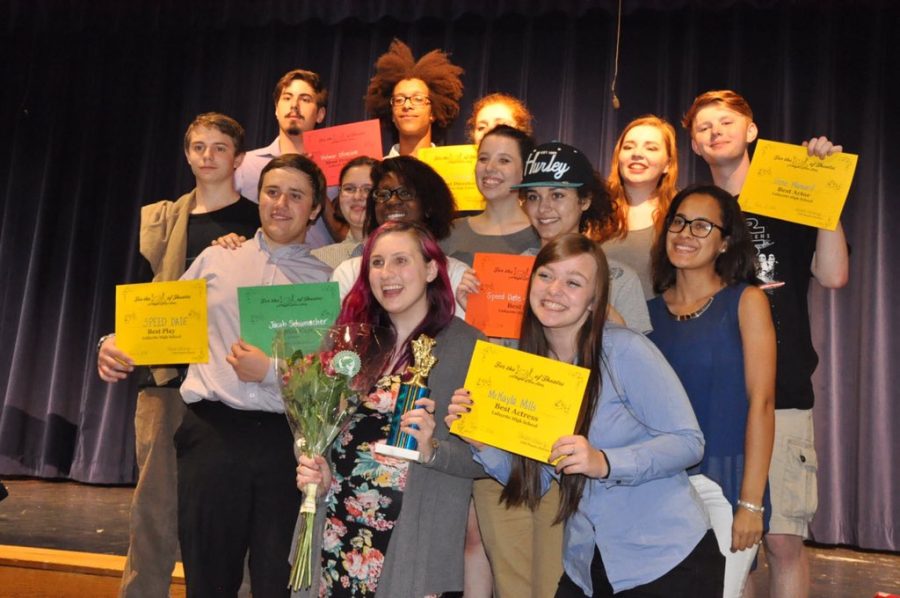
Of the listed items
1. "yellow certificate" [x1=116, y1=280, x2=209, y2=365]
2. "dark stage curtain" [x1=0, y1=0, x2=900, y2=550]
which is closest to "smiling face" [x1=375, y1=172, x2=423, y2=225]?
"yellow certificate" [x1=116, y1=280, x2=209, y2=365]

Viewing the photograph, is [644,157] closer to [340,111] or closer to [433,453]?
[433,453]

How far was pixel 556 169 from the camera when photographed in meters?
3.11

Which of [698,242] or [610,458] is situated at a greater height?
[698,242]

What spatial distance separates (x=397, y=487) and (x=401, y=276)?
606 millimetres

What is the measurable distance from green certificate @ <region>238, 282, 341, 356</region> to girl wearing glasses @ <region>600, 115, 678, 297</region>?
1165 mm

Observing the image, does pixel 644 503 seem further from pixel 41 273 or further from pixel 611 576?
pixel 41 273

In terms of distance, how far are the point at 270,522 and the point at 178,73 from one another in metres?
5.52

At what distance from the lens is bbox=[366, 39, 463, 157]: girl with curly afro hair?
4.30 metres

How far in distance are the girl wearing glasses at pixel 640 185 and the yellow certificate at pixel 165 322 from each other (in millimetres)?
1508

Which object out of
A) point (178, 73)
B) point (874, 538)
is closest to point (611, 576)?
point (874, 538)

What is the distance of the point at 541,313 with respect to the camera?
2.40 meters

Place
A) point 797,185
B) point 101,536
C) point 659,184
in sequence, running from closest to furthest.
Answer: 1. point 797,185
2. point 659,184
3. point 101,536

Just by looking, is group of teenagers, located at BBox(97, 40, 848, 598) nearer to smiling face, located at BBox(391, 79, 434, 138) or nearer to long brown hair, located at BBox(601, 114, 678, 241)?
long brown hair, located at BBox(601, 114, 678, 241)

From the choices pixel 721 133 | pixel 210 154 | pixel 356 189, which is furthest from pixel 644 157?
pixel 210 154
